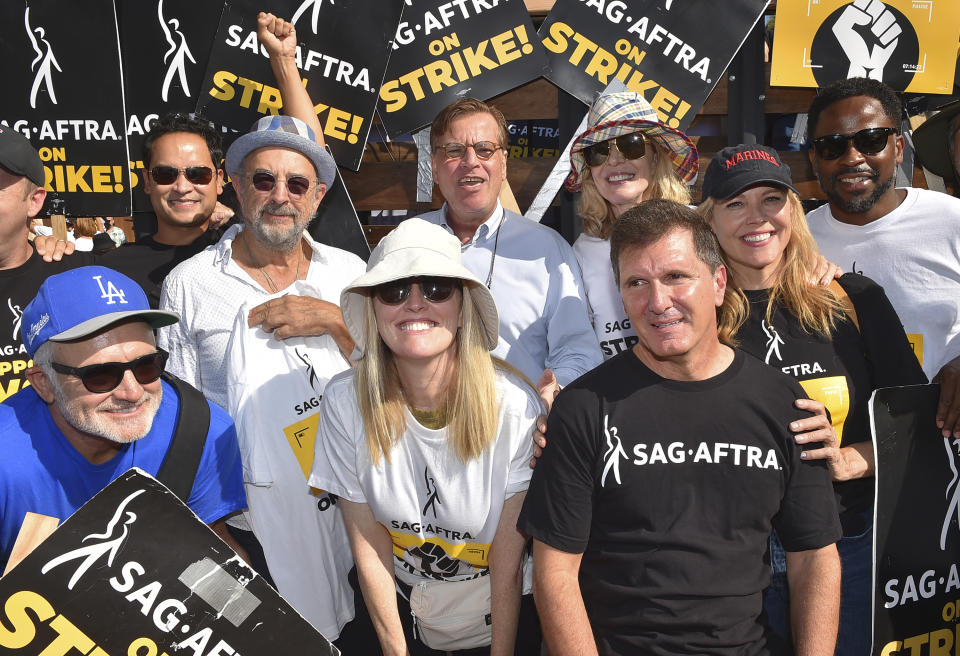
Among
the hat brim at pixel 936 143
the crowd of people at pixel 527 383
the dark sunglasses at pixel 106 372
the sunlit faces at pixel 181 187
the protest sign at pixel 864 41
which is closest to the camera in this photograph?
the crowd of people at pixel 527 383

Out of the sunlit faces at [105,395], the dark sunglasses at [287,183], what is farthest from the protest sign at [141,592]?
the dark sunglasses at [287,183]

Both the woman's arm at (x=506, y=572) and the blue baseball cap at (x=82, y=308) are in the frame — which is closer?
the blue baseball cap at (x=82, y=308)

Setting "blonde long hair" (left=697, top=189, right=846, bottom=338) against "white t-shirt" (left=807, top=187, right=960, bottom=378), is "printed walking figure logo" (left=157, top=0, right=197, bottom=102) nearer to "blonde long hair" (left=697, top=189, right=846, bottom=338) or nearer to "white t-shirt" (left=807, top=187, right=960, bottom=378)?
"blonde long hair" (left=697, top=189, right=846, bottom=338)

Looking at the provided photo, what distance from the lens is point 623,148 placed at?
3.28m

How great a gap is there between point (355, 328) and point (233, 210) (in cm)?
182

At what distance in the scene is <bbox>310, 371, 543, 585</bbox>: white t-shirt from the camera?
98.3 inches

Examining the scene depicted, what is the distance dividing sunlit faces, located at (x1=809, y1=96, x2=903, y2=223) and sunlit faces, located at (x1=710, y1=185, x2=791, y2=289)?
689mm

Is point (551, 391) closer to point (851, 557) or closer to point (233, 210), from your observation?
point (851, 557)

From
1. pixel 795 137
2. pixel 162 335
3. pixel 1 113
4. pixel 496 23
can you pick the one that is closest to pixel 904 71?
pixel 795 137

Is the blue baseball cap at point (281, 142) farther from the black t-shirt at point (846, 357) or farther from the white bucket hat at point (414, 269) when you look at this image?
the black t-shirt at point (846, 357)

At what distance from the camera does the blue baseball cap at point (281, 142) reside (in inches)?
128

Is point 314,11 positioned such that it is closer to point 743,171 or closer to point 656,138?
point 656,138

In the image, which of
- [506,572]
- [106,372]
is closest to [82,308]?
[106,372]

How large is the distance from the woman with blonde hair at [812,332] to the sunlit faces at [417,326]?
916 millimetres
